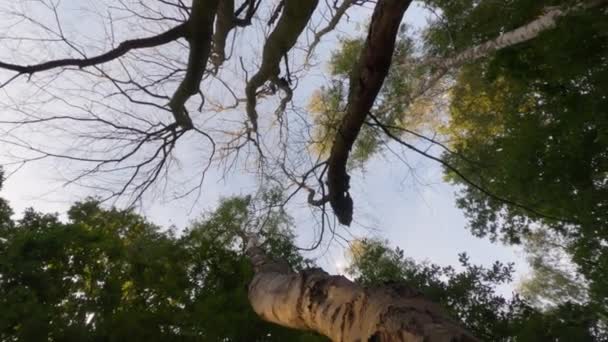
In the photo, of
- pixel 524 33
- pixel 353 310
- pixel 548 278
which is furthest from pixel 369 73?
pixel 548 278

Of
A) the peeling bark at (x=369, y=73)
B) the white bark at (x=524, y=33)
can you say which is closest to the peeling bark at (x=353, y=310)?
the peeling bark at (x=369, y=73)

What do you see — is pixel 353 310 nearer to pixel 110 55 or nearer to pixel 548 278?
pixel 110 55

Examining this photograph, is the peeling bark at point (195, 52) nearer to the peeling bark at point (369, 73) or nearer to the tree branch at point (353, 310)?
the peeling bark at point (369, 73)

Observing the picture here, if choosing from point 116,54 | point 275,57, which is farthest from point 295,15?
point 116,54

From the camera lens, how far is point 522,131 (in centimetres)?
547

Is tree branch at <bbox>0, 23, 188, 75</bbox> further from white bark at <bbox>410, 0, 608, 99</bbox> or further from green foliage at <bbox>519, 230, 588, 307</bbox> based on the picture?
green foliage at <bbox>519, 230, 588, 307</bbox>

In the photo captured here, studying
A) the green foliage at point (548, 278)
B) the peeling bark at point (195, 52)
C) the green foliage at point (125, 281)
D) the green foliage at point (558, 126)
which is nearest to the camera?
the peeling bark at point (195, 52)

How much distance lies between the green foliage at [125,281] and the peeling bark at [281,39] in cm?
174

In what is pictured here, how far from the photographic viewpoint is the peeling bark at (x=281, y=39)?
3055mm

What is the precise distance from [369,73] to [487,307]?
4.33 meters

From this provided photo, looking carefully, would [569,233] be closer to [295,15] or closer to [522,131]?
[522,131]

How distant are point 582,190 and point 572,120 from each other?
978 mm

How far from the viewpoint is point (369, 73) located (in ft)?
6.90

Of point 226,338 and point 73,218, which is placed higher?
point 73,218
